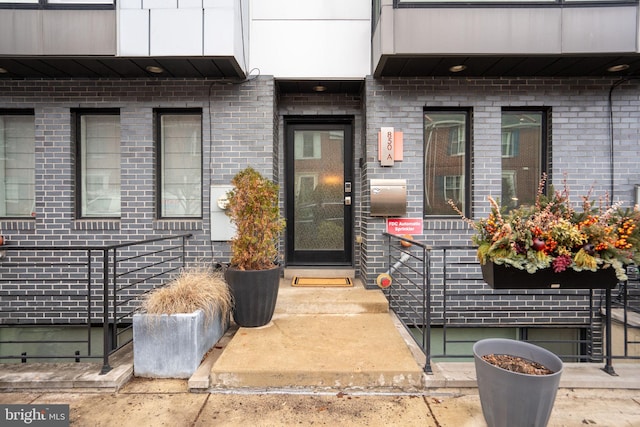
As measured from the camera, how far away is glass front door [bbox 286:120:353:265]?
17.2 ft

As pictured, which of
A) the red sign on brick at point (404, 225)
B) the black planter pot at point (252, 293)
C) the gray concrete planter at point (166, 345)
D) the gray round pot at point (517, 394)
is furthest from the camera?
the red sign on brick at point (404, 225)

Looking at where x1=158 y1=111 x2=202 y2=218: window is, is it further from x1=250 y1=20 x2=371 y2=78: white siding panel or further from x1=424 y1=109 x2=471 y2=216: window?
x1=424 y1=109 x2=471 y2=216: window

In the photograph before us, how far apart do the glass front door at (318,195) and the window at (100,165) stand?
7.96 feet

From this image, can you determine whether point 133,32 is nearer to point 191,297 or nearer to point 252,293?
point 191,297

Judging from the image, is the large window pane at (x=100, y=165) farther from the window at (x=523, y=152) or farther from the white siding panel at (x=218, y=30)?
the window at (x=523, y=152)

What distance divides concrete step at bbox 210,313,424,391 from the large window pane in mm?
2855

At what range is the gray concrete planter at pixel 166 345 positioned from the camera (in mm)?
2928

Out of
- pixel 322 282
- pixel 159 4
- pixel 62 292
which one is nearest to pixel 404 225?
pixel 322 282

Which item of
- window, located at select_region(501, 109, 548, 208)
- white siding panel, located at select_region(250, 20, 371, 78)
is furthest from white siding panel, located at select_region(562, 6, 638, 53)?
white siding panel, located at select_region(250, 20, 371, 78)

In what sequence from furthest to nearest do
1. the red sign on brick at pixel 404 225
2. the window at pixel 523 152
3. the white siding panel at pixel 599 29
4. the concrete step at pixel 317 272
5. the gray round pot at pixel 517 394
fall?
1. the concrete step at pixel 317 272
2. the window at pixel 523 152
3. the red sign on brick at pixel 404 225
4. the white siding panel at pixel 599 29
5. the gray round pot at pixel 517 394

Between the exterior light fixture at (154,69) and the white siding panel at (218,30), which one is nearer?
the white siding panel at (218,30)

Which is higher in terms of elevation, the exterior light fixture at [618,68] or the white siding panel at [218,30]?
the white siding panel at [218,30]

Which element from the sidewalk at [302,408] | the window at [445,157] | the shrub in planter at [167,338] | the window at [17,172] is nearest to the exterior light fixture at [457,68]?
the window at [445,157]

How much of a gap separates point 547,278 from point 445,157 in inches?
99.1
